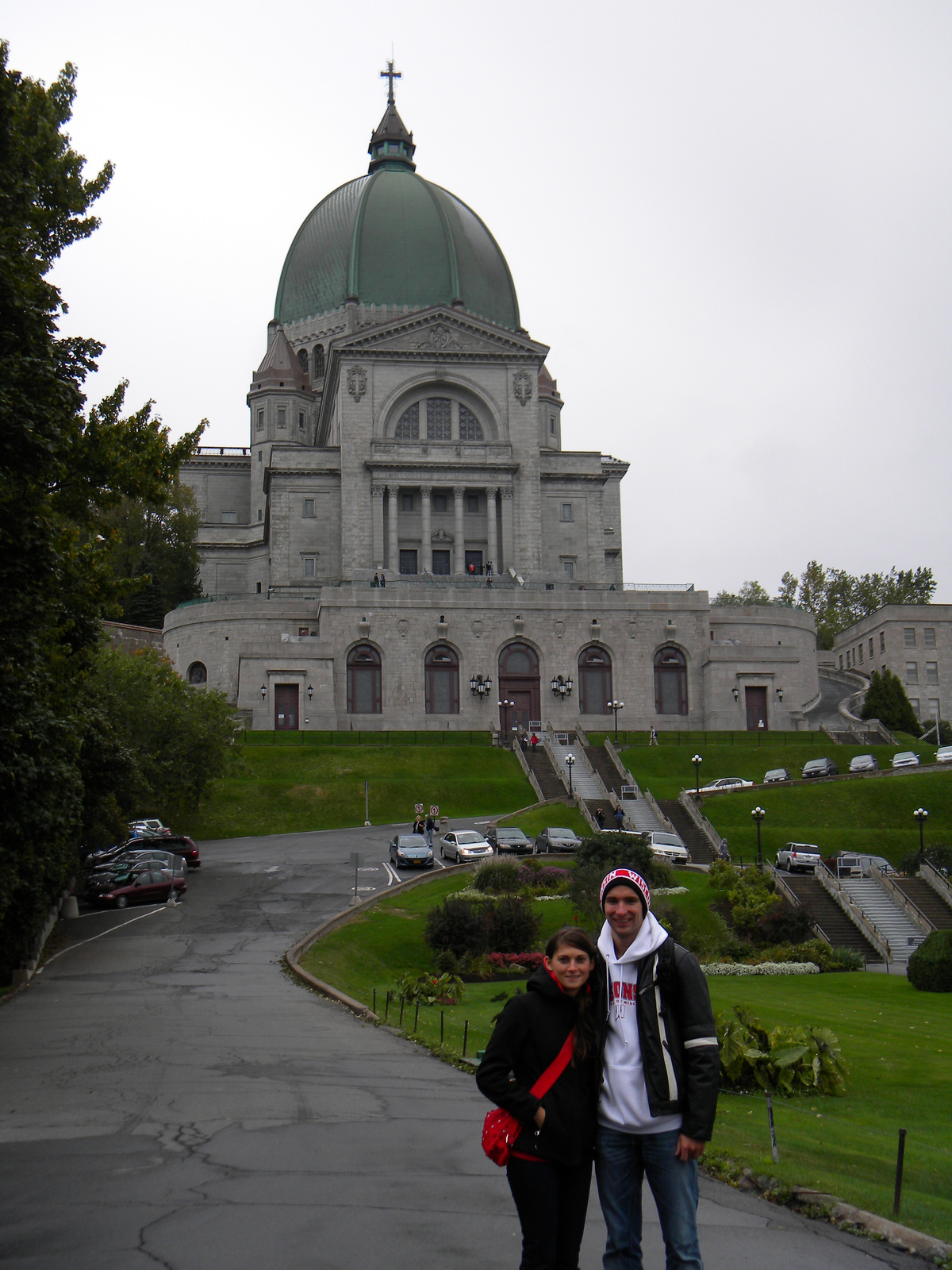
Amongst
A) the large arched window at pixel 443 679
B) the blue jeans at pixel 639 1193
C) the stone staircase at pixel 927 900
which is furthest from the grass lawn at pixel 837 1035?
the large arched window at pixel 443 679

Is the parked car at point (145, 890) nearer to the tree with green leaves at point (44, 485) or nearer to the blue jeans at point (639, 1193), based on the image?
the tree with green leaves at point (44, 485)

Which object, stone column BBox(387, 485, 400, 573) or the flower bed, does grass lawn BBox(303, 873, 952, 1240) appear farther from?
stone column BBox(387, 485, 400, 573)

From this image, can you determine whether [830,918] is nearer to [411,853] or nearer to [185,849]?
[411,853]

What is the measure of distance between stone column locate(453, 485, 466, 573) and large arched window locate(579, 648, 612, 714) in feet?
40.7

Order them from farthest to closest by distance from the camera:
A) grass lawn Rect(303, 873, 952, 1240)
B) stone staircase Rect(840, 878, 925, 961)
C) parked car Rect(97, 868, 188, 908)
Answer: stone staircase Rect(840, 878, 925, 961)
parked car Rect(97, 868, 188, 908)
grass lawn Rect(303, 873, 952, 1240)

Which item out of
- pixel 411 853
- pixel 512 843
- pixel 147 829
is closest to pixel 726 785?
pixel 512 843

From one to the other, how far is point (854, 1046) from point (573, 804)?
31105 mm

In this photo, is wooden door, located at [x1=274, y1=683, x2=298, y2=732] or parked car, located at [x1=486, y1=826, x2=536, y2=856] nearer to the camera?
parked car, located at [x1=486, y1=826, x2=536, y2=856]

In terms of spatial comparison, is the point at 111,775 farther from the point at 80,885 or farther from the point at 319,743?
the point at 319,743

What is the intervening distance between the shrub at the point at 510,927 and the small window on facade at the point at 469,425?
53842mm

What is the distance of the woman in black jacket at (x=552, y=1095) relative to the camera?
673 cm

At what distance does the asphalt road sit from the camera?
823 cm

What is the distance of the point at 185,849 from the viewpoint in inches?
1588

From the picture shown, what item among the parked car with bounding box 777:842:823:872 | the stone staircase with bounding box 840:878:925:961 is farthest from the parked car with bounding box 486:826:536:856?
the stone staircase with bounding box 840:878:925:961
